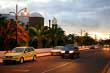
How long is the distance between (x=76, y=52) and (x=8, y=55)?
14.9 meters

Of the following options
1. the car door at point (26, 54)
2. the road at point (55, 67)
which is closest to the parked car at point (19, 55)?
the car door at point (26, 54)

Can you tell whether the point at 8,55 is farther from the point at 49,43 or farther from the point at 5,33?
the point at 49,43

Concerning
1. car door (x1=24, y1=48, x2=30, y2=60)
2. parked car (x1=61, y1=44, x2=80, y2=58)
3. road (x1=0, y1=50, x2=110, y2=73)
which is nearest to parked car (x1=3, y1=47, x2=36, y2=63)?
car door (x1=24, y1=48, x2=30, y2=60)

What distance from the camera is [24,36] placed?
5497 centimetres

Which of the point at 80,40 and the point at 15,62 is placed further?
the point at 80,40

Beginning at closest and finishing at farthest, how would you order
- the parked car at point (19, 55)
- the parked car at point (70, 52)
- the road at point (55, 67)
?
1. the road at point (55, 67)
2. the parked car at point (19, 55)
3. the parked car at point (70, 52)

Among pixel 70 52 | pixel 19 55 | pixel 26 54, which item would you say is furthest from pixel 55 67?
pixel 70 52

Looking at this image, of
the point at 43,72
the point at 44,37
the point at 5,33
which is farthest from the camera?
the point at 44,37

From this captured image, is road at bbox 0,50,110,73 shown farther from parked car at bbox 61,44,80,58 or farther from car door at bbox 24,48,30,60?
parked car at bbox 61,44,80,58

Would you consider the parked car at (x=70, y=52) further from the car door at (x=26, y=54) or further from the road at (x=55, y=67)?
the car door at (x=26, y=54)

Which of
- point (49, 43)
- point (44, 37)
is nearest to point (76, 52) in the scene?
point (44, 37)

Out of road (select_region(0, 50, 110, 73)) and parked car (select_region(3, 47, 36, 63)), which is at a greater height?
parked car (select_region(3, 47, 36, 63))

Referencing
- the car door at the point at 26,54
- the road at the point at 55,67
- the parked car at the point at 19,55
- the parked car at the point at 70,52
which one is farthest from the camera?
the parked car at the point at 70,52

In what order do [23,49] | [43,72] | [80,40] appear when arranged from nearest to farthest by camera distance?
1. [43,72]
2. [23,49]
3. [80,40]
